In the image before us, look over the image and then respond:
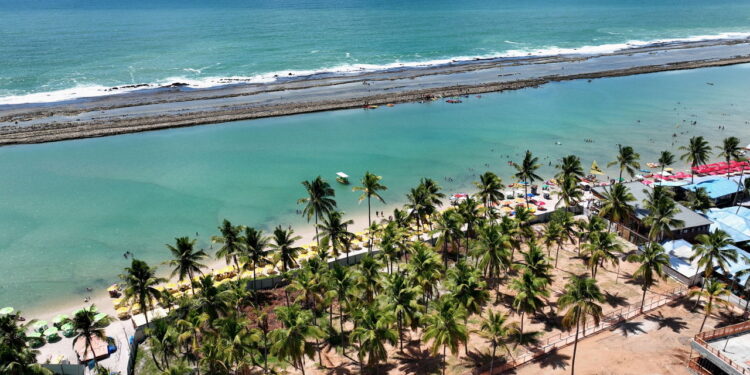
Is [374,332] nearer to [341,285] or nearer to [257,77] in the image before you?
[341,285]

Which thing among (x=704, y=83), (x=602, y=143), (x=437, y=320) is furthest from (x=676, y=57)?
(x=437, y=320)

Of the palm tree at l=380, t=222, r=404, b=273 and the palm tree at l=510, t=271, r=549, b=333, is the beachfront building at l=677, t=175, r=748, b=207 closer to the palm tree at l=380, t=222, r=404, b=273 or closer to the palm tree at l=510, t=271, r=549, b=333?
the palm tree at l=510, t=271, r=549, b=333

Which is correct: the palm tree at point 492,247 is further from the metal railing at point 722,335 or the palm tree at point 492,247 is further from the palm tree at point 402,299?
the metal railing at point 722,335

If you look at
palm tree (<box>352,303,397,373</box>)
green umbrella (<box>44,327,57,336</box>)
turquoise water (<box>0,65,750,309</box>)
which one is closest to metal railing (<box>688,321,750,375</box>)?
palm tree (<box>352,303,397,373</box>)

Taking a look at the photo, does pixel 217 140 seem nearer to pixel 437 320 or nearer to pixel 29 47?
pixel 437 320

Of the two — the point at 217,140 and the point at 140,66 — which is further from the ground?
the point at 140,66

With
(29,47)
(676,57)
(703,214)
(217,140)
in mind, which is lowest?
(703,214)
